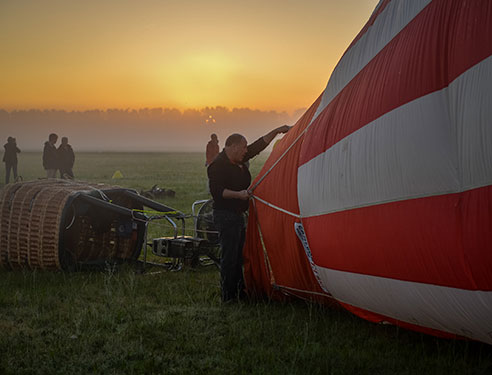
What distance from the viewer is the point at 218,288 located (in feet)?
21.1

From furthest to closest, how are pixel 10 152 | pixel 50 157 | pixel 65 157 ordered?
1. pixel 10 152
2. pixel 65 157
3. pixel 50 157

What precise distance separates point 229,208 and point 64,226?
229 centimetres

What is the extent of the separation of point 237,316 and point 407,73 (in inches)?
108

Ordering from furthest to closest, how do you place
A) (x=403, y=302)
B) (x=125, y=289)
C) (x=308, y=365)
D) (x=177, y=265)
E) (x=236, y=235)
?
(x=177, y=265)
(x=125, y=289)
(x=236, y=235)
(x=308, y=365)
(x=403, y=302)

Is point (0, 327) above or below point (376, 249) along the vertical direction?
below

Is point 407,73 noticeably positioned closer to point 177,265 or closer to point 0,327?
point 0,327

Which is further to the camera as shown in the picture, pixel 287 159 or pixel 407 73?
pixel 287 159

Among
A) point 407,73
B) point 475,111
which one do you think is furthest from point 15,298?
point 475,111

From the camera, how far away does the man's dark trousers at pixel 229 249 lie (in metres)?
5.77

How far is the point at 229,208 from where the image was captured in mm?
5770

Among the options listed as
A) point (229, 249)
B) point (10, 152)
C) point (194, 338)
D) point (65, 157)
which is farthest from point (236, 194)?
point (10, 152)

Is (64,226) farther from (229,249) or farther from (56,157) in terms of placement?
(56,157)

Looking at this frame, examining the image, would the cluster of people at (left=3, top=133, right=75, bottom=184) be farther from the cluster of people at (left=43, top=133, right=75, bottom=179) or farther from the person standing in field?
the person standing in field

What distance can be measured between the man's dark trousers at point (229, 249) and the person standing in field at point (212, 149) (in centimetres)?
946
